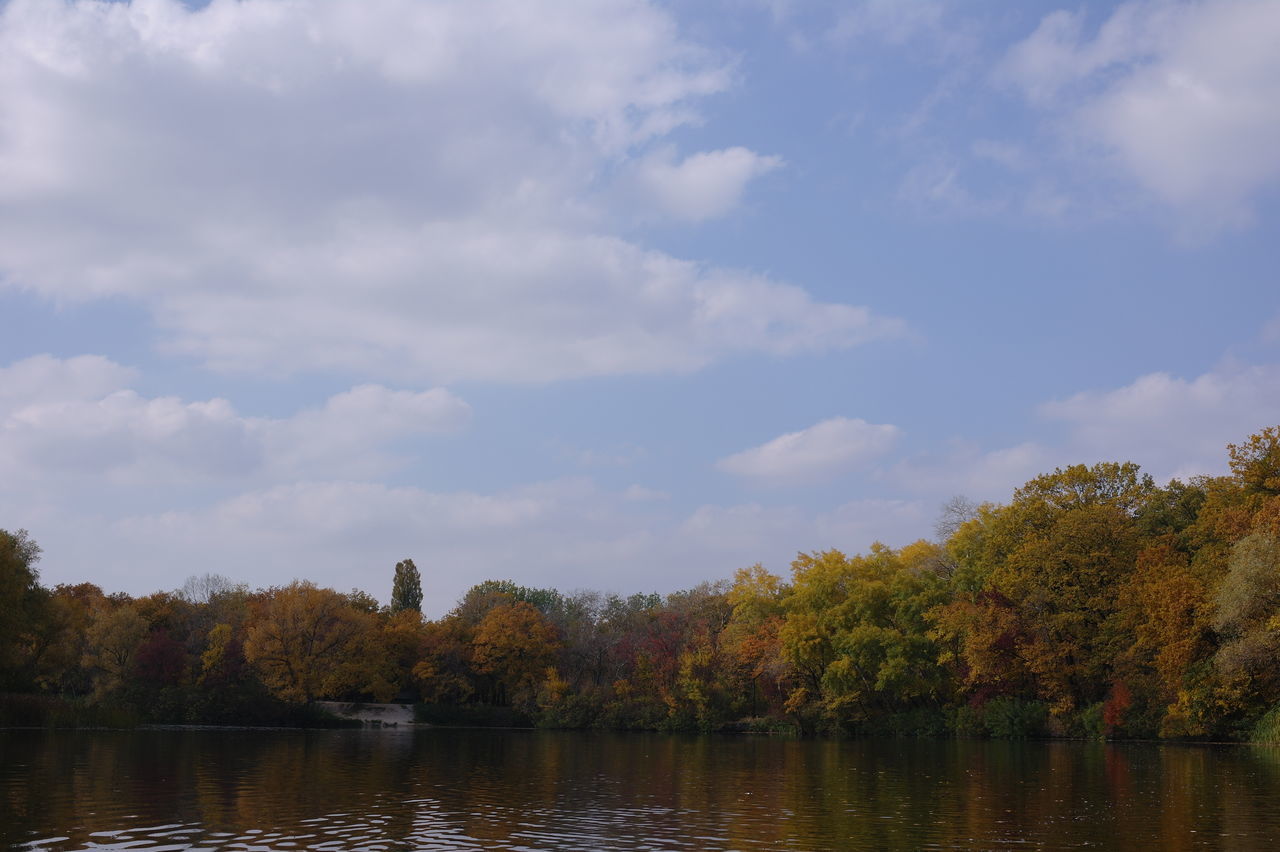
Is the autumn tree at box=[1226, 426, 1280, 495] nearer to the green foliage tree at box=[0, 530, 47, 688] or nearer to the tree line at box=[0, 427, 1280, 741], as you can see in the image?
the tree line at box=[0, 427, 1280, 741]

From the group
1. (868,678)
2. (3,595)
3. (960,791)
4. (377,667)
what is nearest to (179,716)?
(377,667)

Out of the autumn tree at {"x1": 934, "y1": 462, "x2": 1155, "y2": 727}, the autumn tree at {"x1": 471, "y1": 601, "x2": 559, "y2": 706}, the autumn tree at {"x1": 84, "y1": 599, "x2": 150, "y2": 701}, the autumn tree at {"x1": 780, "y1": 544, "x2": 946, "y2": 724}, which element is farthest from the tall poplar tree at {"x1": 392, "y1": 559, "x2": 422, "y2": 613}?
the autumn tree at {"x1": 934, "y1": 462, "x2": 1155, "y2": 727}

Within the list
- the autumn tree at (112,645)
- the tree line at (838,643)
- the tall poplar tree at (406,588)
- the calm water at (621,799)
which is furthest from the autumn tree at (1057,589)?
the tall poplar tree at (406,588)

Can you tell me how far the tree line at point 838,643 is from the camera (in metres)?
54.4

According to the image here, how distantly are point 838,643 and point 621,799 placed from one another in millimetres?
49548

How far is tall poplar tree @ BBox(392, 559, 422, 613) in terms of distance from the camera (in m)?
127

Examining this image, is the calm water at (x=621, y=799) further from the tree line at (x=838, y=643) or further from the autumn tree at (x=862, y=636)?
the autumn tree at (x=862, y=636)

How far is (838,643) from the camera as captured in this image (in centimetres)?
7531

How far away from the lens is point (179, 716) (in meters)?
78.6

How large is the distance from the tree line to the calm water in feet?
28.6

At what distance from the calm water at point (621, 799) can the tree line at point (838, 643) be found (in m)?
8.71

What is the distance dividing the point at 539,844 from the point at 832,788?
1482cm

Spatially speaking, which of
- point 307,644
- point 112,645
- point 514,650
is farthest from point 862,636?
point 112,645

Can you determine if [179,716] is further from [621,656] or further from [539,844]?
[539,844]
